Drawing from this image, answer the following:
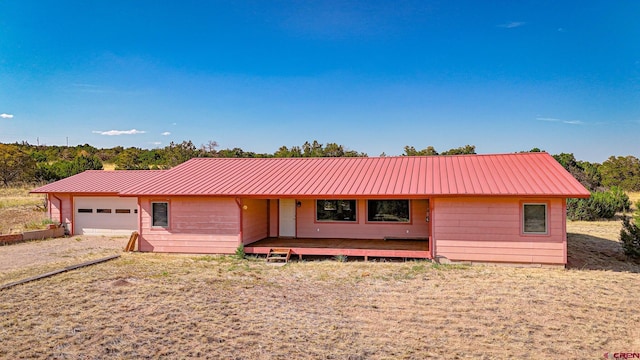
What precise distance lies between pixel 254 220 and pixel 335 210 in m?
2.83

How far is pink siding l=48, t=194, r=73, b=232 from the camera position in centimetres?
1903

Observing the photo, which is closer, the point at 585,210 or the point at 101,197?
the point at 101,197

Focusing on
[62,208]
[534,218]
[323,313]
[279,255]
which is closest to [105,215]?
[62,208]

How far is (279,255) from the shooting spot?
42.9 ft

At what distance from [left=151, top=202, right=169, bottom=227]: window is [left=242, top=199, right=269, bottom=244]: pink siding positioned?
2.47 meters

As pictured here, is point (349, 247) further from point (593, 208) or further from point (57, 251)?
point (593, 208)

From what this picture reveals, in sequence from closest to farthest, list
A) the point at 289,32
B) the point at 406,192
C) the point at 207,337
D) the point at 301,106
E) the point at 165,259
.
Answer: the point at 207,337 → the point at 406,192 → the point at 165,259 → the point at 289,32 → the point at 301,106

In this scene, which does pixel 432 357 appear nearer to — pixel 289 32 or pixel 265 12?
pixel 265 12

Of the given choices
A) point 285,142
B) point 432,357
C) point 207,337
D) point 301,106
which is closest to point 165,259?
point 207,337

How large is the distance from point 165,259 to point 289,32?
12.5 meters

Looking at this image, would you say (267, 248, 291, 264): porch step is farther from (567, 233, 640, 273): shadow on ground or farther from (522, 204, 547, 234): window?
(567, 233, 640, 273): shadow on ground

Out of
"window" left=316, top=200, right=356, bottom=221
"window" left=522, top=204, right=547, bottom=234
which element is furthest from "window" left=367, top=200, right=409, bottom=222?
"window" left=522, top=204, right=547, bottom=234

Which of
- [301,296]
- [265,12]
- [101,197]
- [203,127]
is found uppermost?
[265,12]

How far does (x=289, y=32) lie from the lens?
20.6m
